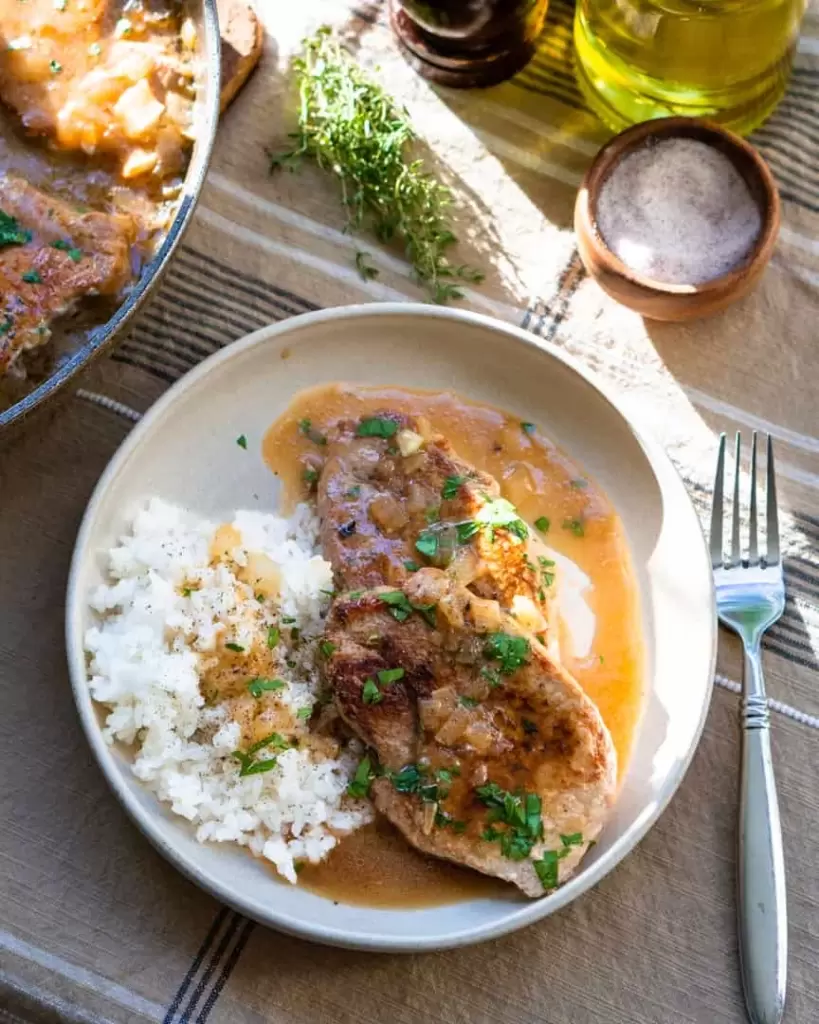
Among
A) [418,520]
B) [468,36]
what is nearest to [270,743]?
[418,520]

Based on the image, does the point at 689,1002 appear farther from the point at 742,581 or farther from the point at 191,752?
the point at 191,752

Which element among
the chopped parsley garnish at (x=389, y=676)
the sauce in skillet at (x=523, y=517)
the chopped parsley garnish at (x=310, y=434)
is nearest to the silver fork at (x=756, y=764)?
the sauce in skillet at (x=523, y=517)

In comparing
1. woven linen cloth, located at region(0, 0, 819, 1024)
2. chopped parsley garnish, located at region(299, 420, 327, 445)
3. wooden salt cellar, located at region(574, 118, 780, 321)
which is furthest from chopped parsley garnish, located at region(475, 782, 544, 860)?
wooden salt cellar, located at region(574, 118, 780, 321)

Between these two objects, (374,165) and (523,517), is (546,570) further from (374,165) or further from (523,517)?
(374,165)

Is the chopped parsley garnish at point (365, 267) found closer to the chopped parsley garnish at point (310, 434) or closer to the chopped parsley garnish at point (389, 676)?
the chopped parsley garnish at point (310, 434)

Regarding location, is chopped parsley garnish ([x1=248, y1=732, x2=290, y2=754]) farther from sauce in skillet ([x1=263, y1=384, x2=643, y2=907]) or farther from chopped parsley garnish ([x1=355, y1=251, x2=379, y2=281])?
chopped parsley garnish ([x1=355, y1=251, x2=379, y2=281])

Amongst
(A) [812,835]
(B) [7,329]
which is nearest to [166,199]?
(B) [7,329]
